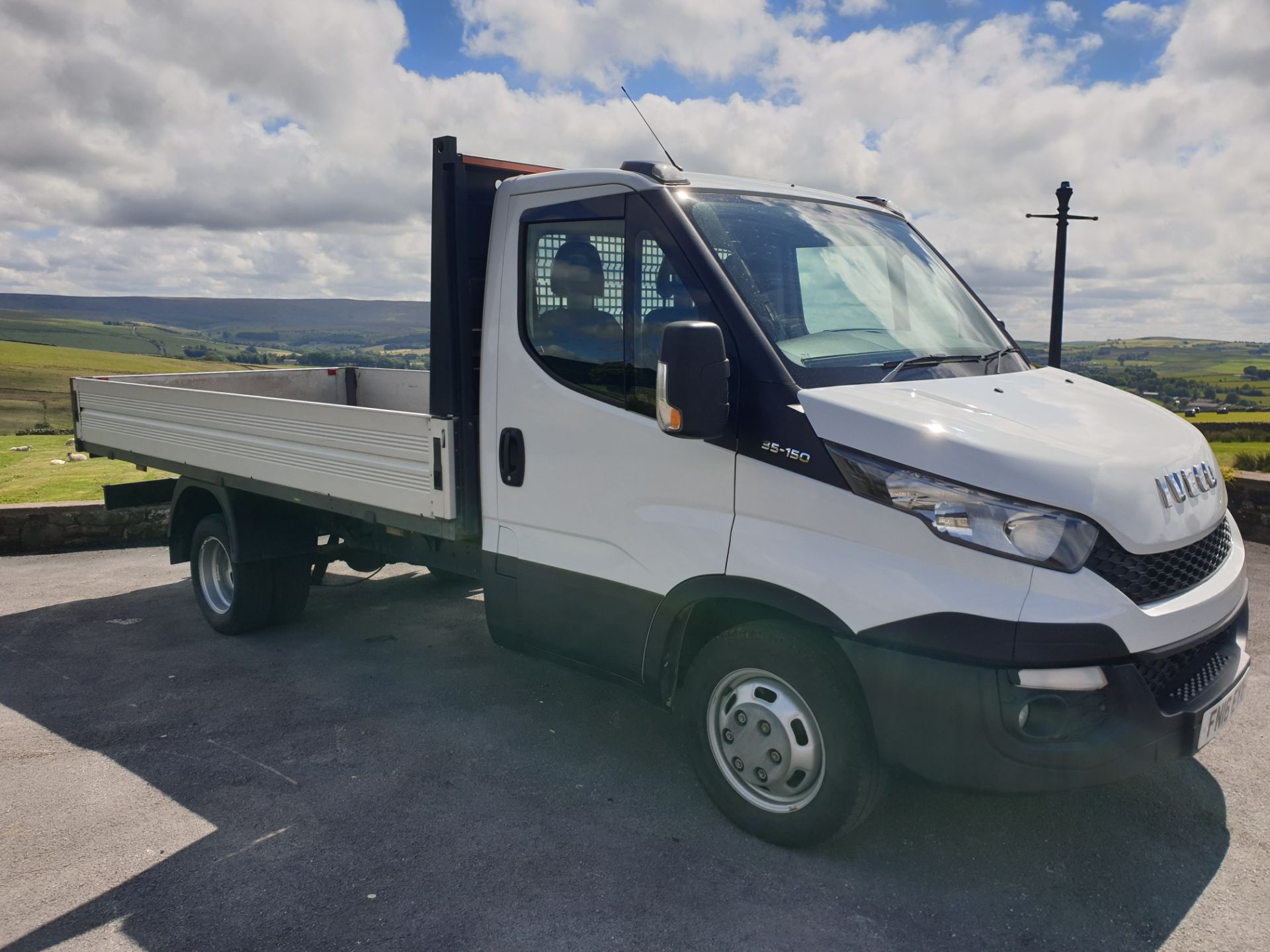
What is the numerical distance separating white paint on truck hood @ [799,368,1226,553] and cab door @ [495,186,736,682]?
540mm

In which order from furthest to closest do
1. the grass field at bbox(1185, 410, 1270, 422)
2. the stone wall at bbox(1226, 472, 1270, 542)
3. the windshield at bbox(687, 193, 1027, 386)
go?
the grass field at bbox(1185, 410, 1270, 422)
the stone wall at bbox(1226, 472, 1270, 542)
the windshield at bbox(687, 193, 1027, 386)

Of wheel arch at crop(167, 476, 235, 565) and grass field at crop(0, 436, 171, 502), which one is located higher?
wheel arch at crop(167, 476, 235, 565)

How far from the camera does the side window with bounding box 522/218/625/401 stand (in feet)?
12.2

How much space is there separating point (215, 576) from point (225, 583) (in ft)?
0.37

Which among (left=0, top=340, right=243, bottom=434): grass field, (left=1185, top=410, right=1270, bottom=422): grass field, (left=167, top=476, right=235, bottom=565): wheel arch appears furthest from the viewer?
(left=0, top=340, right=243, bottom=434): grass field

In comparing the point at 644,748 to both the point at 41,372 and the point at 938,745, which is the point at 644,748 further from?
the point at 41,372

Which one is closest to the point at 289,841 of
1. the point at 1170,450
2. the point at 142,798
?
the point at 142,798

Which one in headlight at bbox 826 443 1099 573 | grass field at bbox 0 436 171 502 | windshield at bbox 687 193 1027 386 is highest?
windshield at bbox 687 193 1027 386

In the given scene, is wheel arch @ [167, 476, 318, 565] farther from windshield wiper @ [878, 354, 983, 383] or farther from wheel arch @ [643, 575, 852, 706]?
windshield wiper @ [878, 354, 983, 383]

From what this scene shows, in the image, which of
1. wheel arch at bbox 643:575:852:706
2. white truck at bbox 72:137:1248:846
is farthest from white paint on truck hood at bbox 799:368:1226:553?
wheel arch at bbox 643:575:852:706

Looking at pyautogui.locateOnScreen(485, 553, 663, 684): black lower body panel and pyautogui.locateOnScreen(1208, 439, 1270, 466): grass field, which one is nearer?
pyautogui.locateOnScreen(485, 553, 663, 684): black lower body panel

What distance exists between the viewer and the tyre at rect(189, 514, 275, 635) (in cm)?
607

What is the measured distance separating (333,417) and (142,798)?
6.37 ft

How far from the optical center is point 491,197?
4.39m
